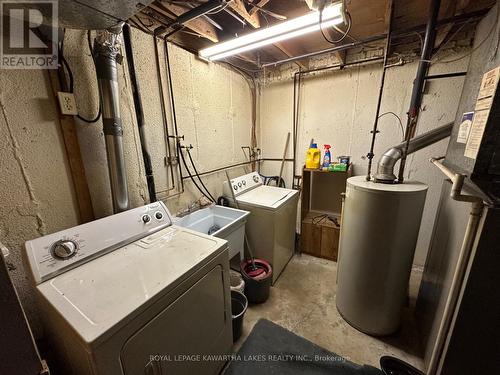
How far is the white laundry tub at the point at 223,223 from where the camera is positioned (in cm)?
184

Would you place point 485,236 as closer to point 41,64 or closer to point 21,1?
point 21,1

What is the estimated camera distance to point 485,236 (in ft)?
2.77

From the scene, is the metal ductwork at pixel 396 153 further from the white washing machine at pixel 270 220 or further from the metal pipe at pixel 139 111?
the metal pipe at pixel 139 111

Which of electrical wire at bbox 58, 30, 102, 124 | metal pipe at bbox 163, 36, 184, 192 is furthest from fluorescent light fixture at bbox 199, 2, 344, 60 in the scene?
electrical wire at bbox 58, 30, 102, 124

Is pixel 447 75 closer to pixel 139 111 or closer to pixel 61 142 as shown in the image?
pixel 139 111

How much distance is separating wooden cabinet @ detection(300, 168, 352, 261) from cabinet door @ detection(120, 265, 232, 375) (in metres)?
1.61

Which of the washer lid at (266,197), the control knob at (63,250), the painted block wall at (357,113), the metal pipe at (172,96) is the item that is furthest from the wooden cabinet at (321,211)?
the control knob at (63,250)

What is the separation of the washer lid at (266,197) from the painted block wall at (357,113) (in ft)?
2.02

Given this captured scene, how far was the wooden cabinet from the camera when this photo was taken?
253cm

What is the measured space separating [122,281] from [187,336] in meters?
0.44

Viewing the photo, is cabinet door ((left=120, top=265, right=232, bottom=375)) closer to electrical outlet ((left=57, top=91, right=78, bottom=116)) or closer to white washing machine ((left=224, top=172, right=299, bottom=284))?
white washing machine ((left=224, top=172, right=299, bottom=284))

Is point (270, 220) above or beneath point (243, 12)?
beneath

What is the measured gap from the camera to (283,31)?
4.84 feet

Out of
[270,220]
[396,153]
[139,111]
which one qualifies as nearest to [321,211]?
[270,220]
